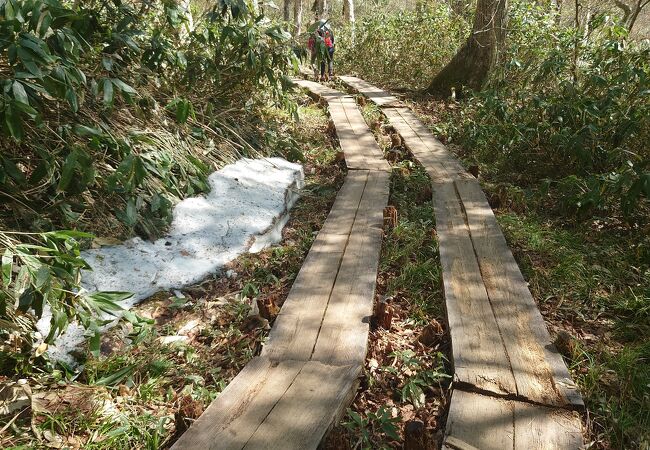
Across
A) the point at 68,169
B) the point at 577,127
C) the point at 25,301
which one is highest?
the point at 577,127

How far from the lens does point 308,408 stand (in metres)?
2.09

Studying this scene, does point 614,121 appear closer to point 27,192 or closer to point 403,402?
point 403,402

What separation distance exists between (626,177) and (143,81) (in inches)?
169

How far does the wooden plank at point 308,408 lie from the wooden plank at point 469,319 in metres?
0.59

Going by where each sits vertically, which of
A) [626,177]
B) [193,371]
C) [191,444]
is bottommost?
[193,371]

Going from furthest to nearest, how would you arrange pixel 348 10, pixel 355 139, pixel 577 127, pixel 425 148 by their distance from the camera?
pixel 348 10
pixel 355 139
pixel 425 148
pixel 577 127

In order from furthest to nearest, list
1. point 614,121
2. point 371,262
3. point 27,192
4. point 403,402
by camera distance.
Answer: point 614,121
point 371,262
point 27,192
point 403,402

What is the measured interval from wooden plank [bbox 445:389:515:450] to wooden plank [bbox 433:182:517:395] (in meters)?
0.08

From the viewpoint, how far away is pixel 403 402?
2471 millimetres

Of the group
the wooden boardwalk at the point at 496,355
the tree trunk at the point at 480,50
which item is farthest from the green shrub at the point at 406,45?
the wooden boardwalk at the point at 496,355

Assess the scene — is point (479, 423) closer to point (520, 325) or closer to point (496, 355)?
point (496, 355)

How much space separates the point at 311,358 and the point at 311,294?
0.65 m

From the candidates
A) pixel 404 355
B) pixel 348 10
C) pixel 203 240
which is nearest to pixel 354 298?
pixel 404 355

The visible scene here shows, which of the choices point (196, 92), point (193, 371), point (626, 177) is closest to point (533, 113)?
point (626, 177)
